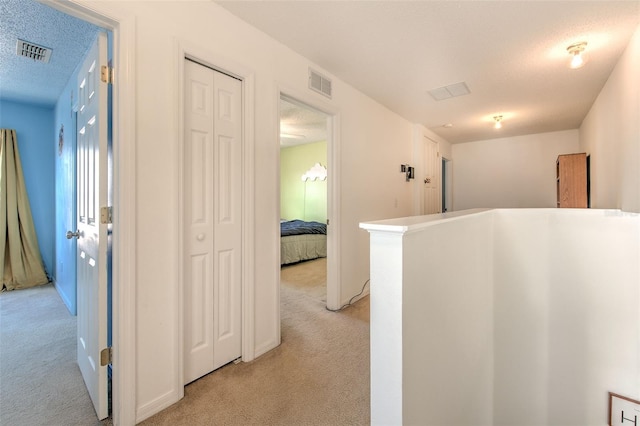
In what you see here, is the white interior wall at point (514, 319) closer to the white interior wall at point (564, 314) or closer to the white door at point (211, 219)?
the white interior wall at point (564, 314)

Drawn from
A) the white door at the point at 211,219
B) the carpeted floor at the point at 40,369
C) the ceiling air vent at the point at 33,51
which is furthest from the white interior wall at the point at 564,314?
the ceiling air vent at the point at 33,51

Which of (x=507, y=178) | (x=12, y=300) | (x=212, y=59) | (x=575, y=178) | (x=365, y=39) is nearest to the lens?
(x=212, y=59)

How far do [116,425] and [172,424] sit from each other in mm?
260

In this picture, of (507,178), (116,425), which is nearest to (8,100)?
(116,425)

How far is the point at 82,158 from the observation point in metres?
1.74

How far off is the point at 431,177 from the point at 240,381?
4336 mm

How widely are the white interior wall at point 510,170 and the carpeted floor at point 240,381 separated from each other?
15.2 ft

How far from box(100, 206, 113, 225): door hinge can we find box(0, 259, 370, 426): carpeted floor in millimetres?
1026

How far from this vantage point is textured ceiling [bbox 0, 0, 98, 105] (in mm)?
1812

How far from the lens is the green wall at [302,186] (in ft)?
21.2

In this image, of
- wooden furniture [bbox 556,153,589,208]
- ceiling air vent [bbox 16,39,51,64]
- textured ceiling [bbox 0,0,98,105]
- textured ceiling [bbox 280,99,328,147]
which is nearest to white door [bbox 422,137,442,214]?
wooden furniture [bbox 556,153,589,208]

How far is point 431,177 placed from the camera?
486 cm

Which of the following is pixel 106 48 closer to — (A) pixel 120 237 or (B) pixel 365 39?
(A) pixel 120 237

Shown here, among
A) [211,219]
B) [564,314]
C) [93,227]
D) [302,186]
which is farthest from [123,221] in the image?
[302,186]
